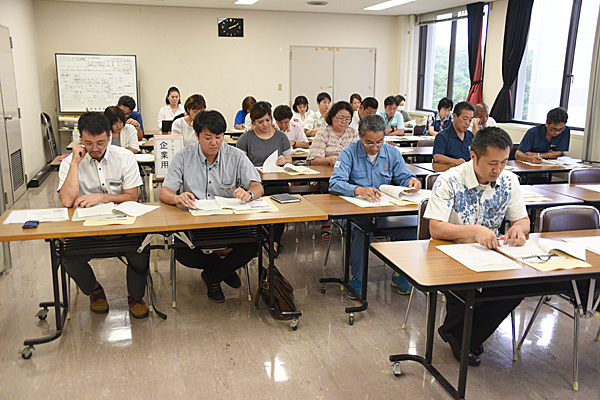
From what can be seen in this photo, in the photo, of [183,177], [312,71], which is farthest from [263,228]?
[312,71]

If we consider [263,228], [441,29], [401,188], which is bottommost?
[263,228]

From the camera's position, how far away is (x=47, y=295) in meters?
3.46

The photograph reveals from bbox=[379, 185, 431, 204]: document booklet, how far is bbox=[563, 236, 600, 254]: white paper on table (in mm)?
955

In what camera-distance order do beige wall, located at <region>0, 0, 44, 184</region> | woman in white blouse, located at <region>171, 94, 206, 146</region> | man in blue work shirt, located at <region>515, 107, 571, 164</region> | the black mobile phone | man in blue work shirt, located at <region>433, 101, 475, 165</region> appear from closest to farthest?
the black mobile phone → man in blue work shirt, located at <region>433, 101, 475, 165</region> → man in blue work shirt, located at <region>515, 107, 571, 164</region> → woman in white blouse, located at <region>171, 94, 206, 146</region> → beige wall, located at <region>0, 0, 44, 184</region>

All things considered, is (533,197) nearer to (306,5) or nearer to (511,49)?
(511,49)

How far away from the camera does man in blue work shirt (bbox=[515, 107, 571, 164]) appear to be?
5172 millimetres

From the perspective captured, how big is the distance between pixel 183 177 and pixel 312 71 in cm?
764

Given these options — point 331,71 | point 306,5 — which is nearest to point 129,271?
point 306,5

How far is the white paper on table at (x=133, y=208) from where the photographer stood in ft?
9.27

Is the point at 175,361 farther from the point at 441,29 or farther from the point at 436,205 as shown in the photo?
the point at 441,29

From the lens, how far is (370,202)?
10.5ft

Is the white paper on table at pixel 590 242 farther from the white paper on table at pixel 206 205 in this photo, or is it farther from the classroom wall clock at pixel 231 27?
the classroom wall clock at pixel 231 27

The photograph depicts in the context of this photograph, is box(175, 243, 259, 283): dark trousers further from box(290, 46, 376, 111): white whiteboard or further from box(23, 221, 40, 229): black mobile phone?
box(290, 46, 376, 111): white whiteboard

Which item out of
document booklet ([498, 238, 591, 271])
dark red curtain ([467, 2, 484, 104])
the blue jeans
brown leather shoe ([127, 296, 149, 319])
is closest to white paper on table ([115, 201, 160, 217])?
brown leather shoe ([127, 296, 149, 319])
